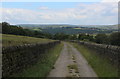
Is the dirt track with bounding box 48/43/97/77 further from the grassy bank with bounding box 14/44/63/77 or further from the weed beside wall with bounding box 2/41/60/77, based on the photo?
the weed beside wall with bounding box 2/41/60/77

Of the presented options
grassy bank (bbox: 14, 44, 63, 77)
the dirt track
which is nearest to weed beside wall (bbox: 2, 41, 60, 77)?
grassy bank (bbox: 14, 44, 63, 77)

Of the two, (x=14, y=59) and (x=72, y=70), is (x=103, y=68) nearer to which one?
(x=72, y=70)

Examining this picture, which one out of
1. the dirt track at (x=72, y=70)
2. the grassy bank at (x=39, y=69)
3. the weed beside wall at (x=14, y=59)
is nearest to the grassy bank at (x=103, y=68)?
the dirt track at (x=72, y=70)

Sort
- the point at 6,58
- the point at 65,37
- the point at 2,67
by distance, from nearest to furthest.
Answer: the point at 2,67 → the point at 6,58 → the point at 65,37

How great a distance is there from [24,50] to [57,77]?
2.25m

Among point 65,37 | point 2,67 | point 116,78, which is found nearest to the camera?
point 2,67

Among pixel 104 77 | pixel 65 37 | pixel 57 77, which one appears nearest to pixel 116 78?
pixel 104 77

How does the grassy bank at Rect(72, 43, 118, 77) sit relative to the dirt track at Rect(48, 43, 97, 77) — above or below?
above

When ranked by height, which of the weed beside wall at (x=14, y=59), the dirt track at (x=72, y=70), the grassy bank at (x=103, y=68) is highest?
the weed beside wall at (x=14, y=59)

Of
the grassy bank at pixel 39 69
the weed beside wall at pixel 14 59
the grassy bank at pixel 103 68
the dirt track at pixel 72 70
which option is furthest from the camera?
the dirt track at pixel 72 70

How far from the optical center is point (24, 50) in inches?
406

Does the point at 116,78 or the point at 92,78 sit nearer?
the point at 116,78

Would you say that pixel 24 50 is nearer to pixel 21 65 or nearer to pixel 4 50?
pixel 21 65

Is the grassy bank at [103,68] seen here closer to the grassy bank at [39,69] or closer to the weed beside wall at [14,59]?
A: the grassy bank at [39,69]
